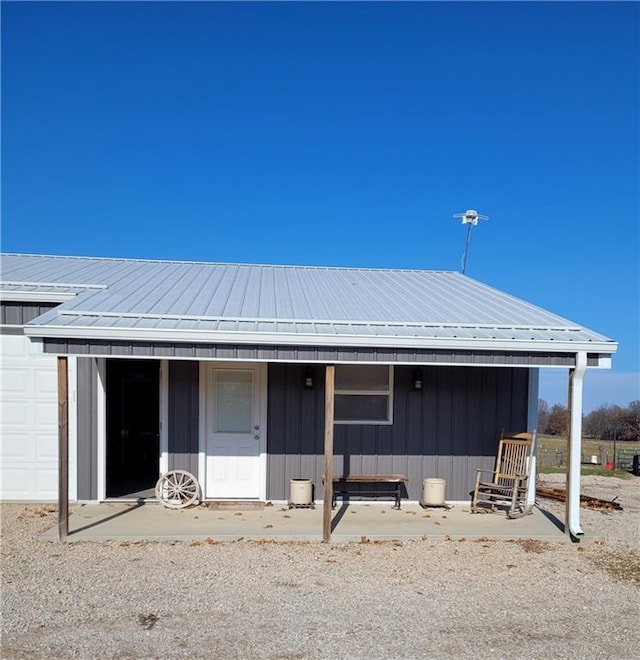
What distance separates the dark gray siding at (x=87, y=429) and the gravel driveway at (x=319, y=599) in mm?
1131

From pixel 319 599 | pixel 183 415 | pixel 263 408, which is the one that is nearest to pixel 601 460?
pixel 263 408

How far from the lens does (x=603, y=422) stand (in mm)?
28141

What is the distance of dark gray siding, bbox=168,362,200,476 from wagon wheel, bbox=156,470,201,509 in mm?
174

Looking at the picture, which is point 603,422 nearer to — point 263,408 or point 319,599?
point 263,408

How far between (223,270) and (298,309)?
3468 mm

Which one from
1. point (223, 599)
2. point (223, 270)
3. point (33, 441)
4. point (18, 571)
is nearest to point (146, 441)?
point (33, 441)

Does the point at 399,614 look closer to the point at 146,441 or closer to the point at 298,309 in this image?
the point at 298,309

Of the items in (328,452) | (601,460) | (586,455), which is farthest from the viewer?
(586,455)

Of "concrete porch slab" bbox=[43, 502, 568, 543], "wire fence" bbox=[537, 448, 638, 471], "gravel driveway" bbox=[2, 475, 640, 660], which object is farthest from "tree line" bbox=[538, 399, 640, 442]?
"gravel driveway" bbox=[2, 475, 640, 660]

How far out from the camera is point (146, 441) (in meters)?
11.1

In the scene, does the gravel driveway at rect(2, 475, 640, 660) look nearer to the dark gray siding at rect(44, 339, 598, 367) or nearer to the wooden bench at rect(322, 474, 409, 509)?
the wooden bench at rect(322, 474, 409, 509)

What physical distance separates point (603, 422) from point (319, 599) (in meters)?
26.9

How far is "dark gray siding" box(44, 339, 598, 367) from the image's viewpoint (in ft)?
20.6

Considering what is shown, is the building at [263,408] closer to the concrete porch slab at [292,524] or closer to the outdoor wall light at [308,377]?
the outdoor wall light at [308,377]
